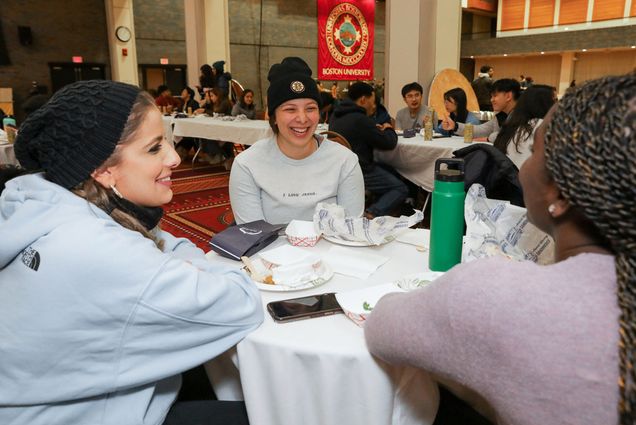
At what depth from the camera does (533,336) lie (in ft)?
2.12

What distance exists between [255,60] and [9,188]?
43.1 ft

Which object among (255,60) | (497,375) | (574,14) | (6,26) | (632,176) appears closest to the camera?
(632,176)

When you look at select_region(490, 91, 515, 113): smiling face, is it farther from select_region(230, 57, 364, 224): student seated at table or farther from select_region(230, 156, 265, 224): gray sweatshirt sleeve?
select_region(230, 156, 265, 224): gray sweatshirt sleeve

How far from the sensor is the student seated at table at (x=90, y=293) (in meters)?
0.91

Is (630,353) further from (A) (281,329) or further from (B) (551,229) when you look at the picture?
(A) (281,329)

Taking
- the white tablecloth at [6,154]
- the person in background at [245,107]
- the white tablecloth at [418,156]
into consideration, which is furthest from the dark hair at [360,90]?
the white tablecloth at [6,154]

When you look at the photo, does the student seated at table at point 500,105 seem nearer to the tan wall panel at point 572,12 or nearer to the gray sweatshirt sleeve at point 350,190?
the gray sweatshirt sleeve at point 350,190

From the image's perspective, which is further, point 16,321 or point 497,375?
point 16,321

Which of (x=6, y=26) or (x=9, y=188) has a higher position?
(x=6, y=26)

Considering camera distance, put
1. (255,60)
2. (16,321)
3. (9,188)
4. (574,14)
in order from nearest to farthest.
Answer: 1. (16,321)
2. (9,188)
3. (255,60)
4. (574,14)

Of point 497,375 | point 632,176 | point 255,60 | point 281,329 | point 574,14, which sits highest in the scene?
point 574,14

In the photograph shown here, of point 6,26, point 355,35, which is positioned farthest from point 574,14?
point 6,26

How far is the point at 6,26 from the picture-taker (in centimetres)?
1066

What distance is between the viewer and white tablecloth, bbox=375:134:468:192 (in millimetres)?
4176
